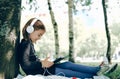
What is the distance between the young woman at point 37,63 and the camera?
5395 mm

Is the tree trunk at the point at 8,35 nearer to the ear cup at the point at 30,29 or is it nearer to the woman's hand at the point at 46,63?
the ear cup at the point at 30,29

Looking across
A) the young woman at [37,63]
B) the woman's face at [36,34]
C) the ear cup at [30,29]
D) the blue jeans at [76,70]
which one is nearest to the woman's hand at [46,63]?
the young woman at [37,63]

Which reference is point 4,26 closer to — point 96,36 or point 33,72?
point 33,72

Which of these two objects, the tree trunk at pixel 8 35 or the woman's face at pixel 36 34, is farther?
the tree trunk at pixel 8 35

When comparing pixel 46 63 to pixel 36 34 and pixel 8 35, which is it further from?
pixel 8 35

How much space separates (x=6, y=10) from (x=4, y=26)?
0.95ft

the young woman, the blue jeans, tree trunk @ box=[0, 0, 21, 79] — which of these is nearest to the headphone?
the young woman

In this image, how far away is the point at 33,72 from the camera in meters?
5.58

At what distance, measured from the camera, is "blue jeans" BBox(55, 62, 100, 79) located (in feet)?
18.4

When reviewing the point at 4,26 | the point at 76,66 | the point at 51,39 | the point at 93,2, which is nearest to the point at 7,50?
the point at 4,26

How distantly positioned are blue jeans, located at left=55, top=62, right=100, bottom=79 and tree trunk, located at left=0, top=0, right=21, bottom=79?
803 millimetres

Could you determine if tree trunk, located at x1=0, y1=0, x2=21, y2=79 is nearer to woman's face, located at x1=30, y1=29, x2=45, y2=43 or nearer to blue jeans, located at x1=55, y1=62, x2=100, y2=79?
woman's face, located at x1=30, y1=29, x2=45, y2=43

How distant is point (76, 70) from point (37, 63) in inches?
28.0

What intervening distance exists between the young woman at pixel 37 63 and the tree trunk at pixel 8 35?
180 mm
